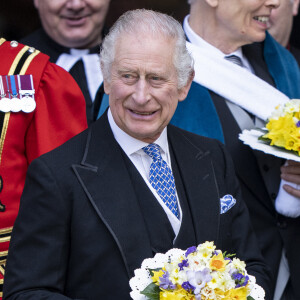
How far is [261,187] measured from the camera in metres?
3.39

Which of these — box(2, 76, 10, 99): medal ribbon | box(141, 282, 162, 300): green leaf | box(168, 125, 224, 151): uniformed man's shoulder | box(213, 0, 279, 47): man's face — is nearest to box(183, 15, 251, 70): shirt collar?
box(213, 0, 279, 47): man's face

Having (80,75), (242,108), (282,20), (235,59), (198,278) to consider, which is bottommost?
(198,278)

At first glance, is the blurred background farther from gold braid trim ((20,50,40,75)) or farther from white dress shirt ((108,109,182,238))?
white dress shirt ((108,109,182,238))

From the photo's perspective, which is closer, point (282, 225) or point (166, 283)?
point (166, 283)

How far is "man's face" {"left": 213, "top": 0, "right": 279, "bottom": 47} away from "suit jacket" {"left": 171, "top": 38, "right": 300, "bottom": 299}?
1.16 ft

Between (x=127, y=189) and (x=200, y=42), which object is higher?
(x=200, y=42)

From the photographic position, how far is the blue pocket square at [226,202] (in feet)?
8.75

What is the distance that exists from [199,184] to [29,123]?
2.32ft

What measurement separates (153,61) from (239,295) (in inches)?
33.0

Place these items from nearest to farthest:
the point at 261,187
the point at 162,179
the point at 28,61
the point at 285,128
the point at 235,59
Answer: the point at 162,179 < the point at 28,61 < the point at 285,128 < the point at 261,187 < the point at 235,59

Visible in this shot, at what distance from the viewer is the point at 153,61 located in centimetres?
241

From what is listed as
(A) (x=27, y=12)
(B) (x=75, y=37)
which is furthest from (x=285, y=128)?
(A) (x=27, y=12)

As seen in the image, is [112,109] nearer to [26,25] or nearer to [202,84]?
[202,84]

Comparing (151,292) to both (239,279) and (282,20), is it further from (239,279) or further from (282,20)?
(282,20)
